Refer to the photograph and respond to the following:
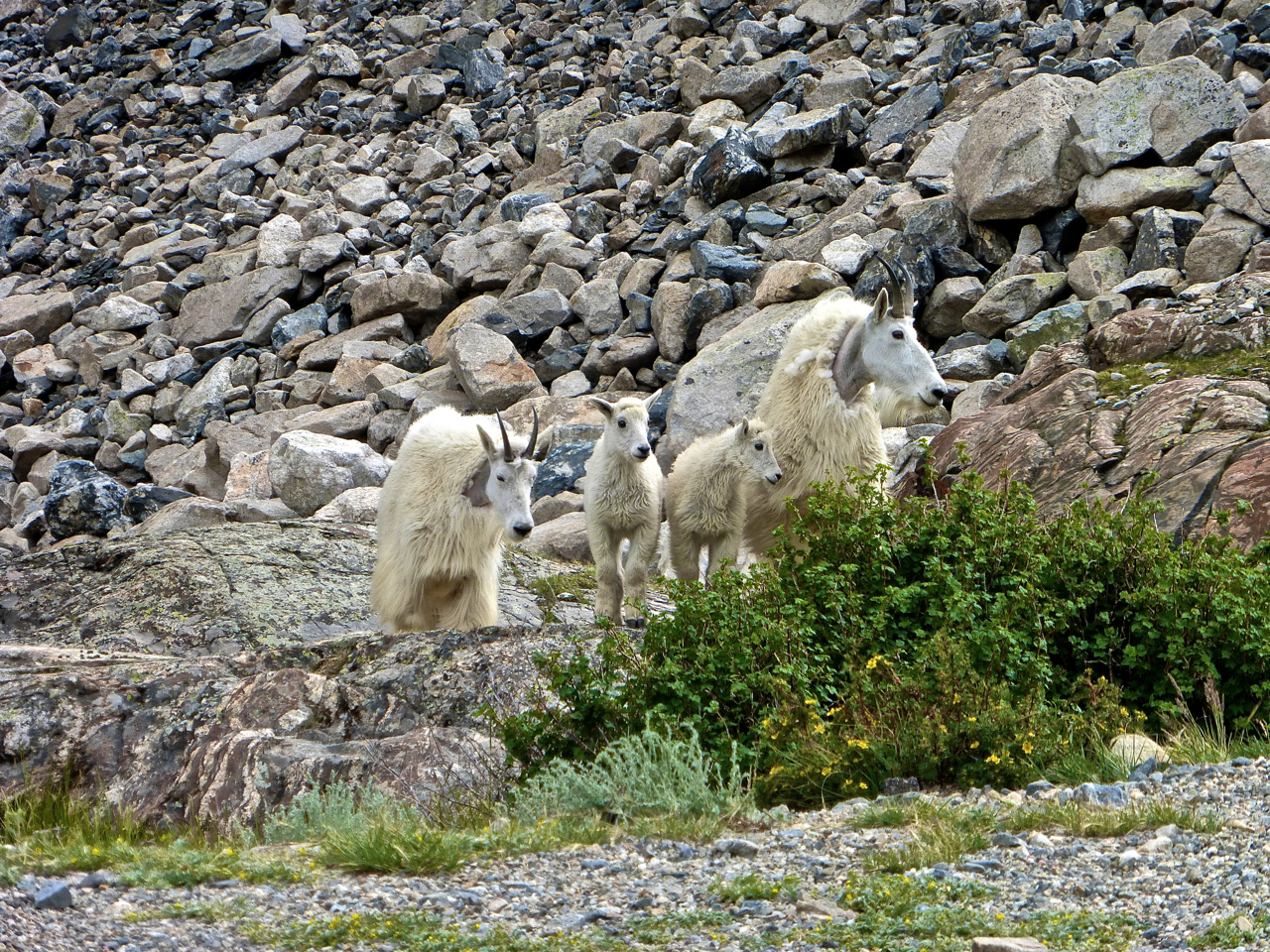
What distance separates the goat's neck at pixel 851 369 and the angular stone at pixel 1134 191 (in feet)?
26.8

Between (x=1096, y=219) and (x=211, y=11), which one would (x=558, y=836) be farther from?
(x=211, y=11)

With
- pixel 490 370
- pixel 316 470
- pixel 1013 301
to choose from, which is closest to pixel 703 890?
pixel 316 470

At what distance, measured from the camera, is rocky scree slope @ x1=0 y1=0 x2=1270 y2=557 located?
1429cm

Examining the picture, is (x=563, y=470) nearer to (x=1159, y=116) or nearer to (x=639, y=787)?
(x=1159, y=116)

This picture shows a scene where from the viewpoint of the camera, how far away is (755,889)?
434 cm

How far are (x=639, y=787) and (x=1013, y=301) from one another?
11.9 metres

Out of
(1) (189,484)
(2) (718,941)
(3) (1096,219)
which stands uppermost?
(2) (718,941)

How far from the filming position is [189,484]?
20.2 metres

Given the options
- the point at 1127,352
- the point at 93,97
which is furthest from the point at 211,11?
the point at 1127,352

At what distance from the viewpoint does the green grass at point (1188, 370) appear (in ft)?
32.1

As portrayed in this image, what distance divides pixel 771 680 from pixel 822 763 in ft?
1.49

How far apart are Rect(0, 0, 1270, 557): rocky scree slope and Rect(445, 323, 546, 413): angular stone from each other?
0.18 feet

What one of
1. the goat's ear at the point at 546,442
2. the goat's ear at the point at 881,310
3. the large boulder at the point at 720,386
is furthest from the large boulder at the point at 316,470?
the goat's ear at the point at 881,310

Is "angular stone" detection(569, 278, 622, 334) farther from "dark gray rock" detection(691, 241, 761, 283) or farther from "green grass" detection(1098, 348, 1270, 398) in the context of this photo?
"green grass" detection(1098, 348, 1270, 398)
